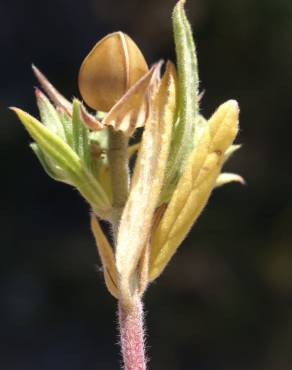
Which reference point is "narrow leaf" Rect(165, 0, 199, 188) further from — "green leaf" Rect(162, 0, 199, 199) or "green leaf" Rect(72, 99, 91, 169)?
"green leaf" Rect(72, 99, 91, 169)

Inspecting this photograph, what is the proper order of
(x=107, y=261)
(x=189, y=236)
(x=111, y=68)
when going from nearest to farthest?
(x=111, y=68)
(x=107, y=261)
(x=189, y=236)

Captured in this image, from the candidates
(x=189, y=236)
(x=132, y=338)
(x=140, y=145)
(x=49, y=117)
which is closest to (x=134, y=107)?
(x=140, y=145)

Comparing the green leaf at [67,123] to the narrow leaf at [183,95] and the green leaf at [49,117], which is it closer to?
the green leaf at [49,117]

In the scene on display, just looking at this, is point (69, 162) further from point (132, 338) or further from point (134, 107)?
point (132, 338)

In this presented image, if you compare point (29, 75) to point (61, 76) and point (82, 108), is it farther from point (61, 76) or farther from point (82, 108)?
Answer: point (82, 108)

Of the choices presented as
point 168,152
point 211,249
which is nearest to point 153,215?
point 168,152

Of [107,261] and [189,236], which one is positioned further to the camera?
[189,236]

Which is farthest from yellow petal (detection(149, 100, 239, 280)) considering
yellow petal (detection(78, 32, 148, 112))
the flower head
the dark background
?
the dark background
